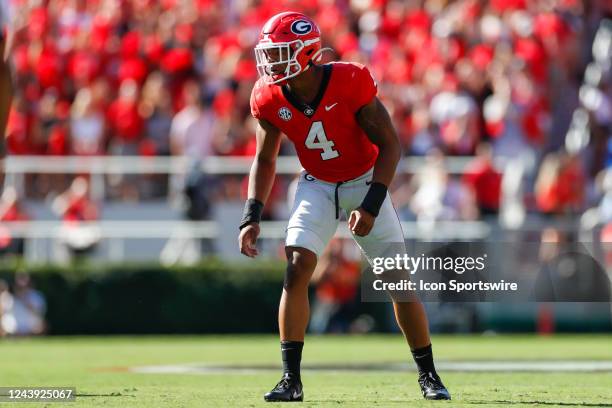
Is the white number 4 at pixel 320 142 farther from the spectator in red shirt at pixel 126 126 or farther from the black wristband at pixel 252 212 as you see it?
the spectator in red shirt at pixel 126 126

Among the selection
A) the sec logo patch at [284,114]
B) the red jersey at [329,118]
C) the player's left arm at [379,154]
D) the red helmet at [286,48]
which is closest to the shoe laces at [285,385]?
the player's left arm at [379,154]

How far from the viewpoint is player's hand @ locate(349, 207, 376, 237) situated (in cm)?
758

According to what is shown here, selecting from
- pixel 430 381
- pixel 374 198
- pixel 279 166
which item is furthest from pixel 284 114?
pixel 279 166

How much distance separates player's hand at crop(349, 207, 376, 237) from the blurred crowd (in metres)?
8.21

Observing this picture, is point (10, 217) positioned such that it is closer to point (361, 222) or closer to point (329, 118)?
point (329, 118)

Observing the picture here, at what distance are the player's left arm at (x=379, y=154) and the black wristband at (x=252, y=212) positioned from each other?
620mm

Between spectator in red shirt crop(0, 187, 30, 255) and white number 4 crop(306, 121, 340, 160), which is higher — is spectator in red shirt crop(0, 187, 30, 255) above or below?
below

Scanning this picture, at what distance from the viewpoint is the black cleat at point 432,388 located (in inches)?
306

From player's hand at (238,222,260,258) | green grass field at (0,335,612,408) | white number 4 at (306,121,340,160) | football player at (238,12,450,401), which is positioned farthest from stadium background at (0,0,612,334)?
player's hand at (238,222,260,258)

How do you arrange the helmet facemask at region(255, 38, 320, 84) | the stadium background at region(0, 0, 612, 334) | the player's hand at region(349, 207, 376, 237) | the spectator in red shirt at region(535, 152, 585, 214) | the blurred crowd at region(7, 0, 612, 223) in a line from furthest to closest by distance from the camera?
1. the blurred crowd at region(7, 0, 612, 223)
2. the stadium background at region(0, 0, 612, 334)
3. the spectator in red shirt at region(535, 152, 585, 214)
4. the helmet facemask at region(255, 38, 320, 84)
5. the player's hand at region(349, 207, 376, 237)

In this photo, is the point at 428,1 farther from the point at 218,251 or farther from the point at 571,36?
the point at 218,251

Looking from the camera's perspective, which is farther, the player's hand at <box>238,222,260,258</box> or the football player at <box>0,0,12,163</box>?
the player's hand at <box>238,222,260,258</box>

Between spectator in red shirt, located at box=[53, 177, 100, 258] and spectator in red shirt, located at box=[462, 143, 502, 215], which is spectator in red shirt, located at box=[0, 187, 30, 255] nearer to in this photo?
spectator in red shirt, located at box=[53, 177, 100, 258]

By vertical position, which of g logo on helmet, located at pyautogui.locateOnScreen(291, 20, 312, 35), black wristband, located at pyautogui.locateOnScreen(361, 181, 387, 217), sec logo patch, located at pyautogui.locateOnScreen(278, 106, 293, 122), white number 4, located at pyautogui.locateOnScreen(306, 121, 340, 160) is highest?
g logo on helmet, located at pyautogui.locateOnScreen(291, 20, 312, 35)
